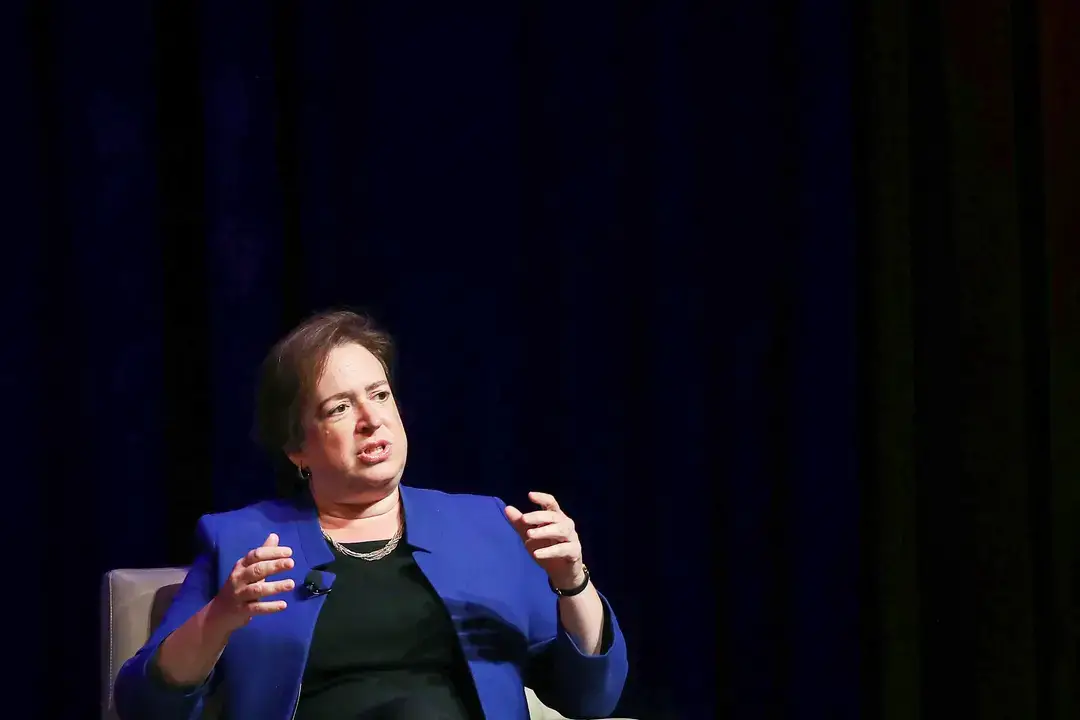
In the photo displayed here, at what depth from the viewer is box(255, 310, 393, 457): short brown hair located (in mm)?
1696

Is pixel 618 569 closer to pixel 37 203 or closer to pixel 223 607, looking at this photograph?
pixel 223 607

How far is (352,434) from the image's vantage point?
1.66 metres

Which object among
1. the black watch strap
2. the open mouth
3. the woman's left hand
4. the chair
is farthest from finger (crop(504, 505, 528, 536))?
the chair

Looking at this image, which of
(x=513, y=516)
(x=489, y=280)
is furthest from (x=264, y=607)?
(x=489, y=280)

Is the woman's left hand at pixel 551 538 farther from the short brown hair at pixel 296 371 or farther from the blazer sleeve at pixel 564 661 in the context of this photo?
the short brown hair at pixel 296 371

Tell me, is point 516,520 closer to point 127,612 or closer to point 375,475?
point 375,475

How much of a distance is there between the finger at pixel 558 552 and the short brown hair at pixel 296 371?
1.31 feet

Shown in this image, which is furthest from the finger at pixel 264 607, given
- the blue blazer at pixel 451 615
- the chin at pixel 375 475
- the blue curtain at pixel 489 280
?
the blue curtain at pixel 489 280

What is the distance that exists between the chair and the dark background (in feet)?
1.06

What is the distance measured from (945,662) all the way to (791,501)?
44cm

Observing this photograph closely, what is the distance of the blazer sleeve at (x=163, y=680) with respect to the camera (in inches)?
60.4

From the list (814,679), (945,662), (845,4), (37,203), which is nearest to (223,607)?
(37,203)

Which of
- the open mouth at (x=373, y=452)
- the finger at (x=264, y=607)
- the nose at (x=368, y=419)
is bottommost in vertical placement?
the finger at (x=264, y=607)

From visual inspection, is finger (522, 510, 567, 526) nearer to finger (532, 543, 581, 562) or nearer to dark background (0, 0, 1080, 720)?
finger (532, 543, 581, 562)
